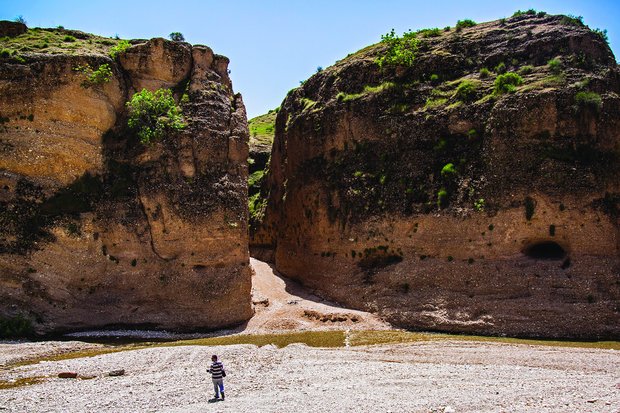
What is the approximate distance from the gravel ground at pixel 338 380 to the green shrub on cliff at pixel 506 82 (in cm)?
1629

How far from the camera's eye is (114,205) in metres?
32.4

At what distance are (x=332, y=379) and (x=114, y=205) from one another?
18.5 meters

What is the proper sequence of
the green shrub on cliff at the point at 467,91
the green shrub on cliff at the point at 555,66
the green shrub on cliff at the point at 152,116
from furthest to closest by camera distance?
1. the green shrub on cliff at the point at 467,91
2. the green shrub on cliff at the point at 152,116
3. the green shrub on cliff at the point at 555,66

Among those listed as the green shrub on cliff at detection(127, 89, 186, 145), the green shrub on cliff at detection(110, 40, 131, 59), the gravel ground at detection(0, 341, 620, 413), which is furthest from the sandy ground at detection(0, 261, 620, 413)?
the green shrub on cliff at detection(110, 40, 131, 59)

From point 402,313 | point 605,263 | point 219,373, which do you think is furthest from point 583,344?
point 219,373

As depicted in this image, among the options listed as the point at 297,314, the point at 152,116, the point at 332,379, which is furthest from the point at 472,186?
the point at 152,116

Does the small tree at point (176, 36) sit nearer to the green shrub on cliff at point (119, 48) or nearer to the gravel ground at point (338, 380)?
the green shrub on cliff at point (119, 48)

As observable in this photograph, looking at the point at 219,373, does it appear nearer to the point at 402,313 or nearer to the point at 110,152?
the point at 402,313

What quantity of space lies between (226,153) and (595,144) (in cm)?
2217

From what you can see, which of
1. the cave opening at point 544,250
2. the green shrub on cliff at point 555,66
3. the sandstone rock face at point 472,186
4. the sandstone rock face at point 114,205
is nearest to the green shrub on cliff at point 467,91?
the sandstone rock face at point 472,186

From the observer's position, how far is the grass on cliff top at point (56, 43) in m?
32.2

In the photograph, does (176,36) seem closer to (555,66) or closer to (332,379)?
(555,66)

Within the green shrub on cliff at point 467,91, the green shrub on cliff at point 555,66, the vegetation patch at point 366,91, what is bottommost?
the green shrub on cliff at point 467,91

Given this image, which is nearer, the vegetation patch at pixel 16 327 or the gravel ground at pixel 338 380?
the gravel ground at pixel 338 380
